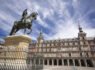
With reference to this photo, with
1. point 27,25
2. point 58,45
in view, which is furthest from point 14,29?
point 58,45

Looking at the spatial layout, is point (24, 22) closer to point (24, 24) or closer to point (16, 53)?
point (24, 24)

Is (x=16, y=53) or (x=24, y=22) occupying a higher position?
(x=24, y=22)

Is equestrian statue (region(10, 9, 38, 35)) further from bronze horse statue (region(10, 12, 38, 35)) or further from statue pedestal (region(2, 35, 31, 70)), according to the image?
statue pedestal (region(2, 35, 31, 70))

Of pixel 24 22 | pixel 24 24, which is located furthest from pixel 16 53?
pixel 24 22

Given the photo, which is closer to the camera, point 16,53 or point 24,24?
point 16,53

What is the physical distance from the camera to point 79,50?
31.3m

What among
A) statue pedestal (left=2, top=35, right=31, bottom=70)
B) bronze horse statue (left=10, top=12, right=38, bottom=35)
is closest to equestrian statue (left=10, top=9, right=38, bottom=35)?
bronze horse statue (left=10, top=12, right=38, bottom=35)

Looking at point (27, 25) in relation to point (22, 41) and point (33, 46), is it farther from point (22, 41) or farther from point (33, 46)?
point (33, 46)

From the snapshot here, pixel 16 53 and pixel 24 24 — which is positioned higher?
pixel 24 24

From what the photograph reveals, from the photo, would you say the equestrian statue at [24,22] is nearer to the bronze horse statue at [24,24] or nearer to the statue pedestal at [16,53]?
the bronze horse statue at [24,24]

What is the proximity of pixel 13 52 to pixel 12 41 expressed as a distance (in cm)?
114

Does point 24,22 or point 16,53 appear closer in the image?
point 16,53

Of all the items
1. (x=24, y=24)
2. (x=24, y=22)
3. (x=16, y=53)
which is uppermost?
(x=24, y=22)

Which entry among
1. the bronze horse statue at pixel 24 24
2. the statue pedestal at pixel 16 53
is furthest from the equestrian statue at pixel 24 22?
the statue pedestal at pixel 16 53
